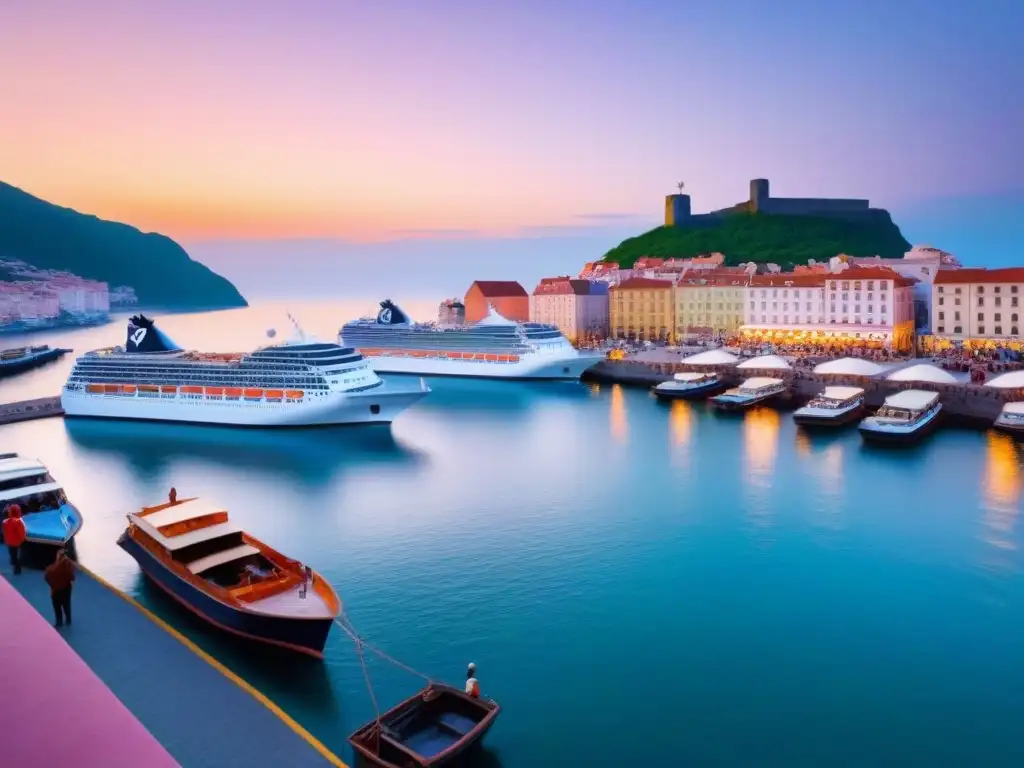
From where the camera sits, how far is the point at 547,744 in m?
8.65

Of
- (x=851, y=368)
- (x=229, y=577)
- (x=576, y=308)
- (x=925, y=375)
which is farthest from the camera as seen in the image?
(x=576, y=308)

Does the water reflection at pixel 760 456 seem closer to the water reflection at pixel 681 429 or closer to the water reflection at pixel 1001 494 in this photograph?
the water reflection at pixel 681 429

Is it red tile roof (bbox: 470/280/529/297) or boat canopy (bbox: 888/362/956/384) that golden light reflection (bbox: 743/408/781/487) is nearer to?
boat canopy (bbox: 888/362/956/384)

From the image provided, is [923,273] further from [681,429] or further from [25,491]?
[25,491]

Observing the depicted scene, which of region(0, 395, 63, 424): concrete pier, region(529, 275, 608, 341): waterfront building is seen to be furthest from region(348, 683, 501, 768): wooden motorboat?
region(529, 275, 608, 341): waterfront building

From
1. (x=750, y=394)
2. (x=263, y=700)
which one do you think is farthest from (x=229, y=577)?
(x=750, y=394)

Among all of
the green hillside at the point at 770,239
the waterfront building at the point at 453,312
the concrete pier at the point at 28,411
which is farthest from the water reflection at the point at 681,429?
the green hillside at the point at 770,239

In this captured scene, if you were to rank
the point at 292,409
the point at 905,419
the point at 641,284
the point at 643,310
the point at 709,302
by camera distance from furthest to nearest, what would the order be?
the point at 641,284
the point at 643,310
the point at 709,302
the point at 292,409
the point at 905,419

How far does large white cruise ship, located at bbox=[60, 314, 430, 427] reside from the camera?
2825 cm

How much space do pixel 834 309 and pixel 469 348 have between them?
67.4 feet

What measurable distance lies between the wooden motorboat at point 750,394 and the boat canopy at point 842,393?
3.02 meters

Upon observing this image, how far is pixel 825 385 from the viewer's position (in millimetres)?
33750

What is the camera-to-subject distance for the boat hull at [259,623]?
32.7 ft

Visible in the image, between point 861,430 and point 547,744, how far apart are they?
19.7 meters
